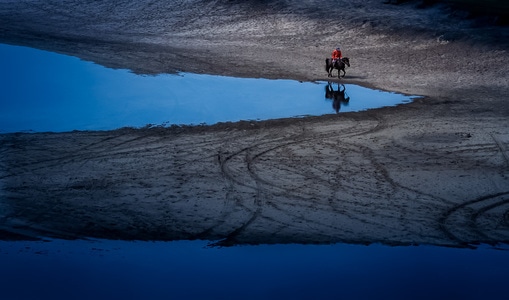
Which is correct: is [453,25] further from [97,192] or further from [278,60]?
[97,192]

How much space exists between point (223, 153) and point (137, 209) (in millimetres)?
3571

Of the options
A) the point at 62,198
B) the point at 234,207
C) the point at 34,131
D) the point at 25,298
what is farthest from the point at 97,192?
the point at 34,131

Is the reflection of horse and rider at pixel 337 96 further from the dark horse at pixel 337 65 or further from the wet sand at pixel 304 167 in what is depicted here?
the wet sand at pixel 304 167

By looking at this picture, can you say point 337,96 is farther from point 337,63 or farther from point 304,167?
point 304,167

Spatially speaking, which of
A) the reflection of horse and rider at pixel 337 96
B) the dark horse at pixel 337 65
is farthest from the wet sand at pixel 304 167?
the reflection of horse and rider at pixel 337 96

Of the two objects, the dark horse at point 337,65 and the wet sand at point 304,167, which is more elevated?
the dark horse at point 337,65

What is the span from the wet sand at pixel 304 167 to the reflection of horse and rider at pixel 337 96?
41.1 inches

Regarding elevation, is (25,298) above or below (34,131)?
below

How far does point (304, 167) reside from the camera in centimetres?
1375

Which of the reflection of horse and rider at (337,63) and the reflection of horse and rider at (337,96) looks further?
the reflection of horse and rider at (337,63)

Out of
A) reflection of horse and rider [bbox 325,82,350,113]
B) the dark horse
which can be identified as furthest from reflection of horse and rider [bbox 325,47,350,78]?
reflection of horse and rider [bbox 325,82,350,113]

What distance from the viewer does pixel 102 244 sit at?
1036cm

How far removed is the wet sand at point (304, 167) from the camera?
35.7ft

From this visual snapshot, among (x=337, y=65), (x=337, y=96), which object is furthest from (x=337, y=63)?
(x=337, y=96)
